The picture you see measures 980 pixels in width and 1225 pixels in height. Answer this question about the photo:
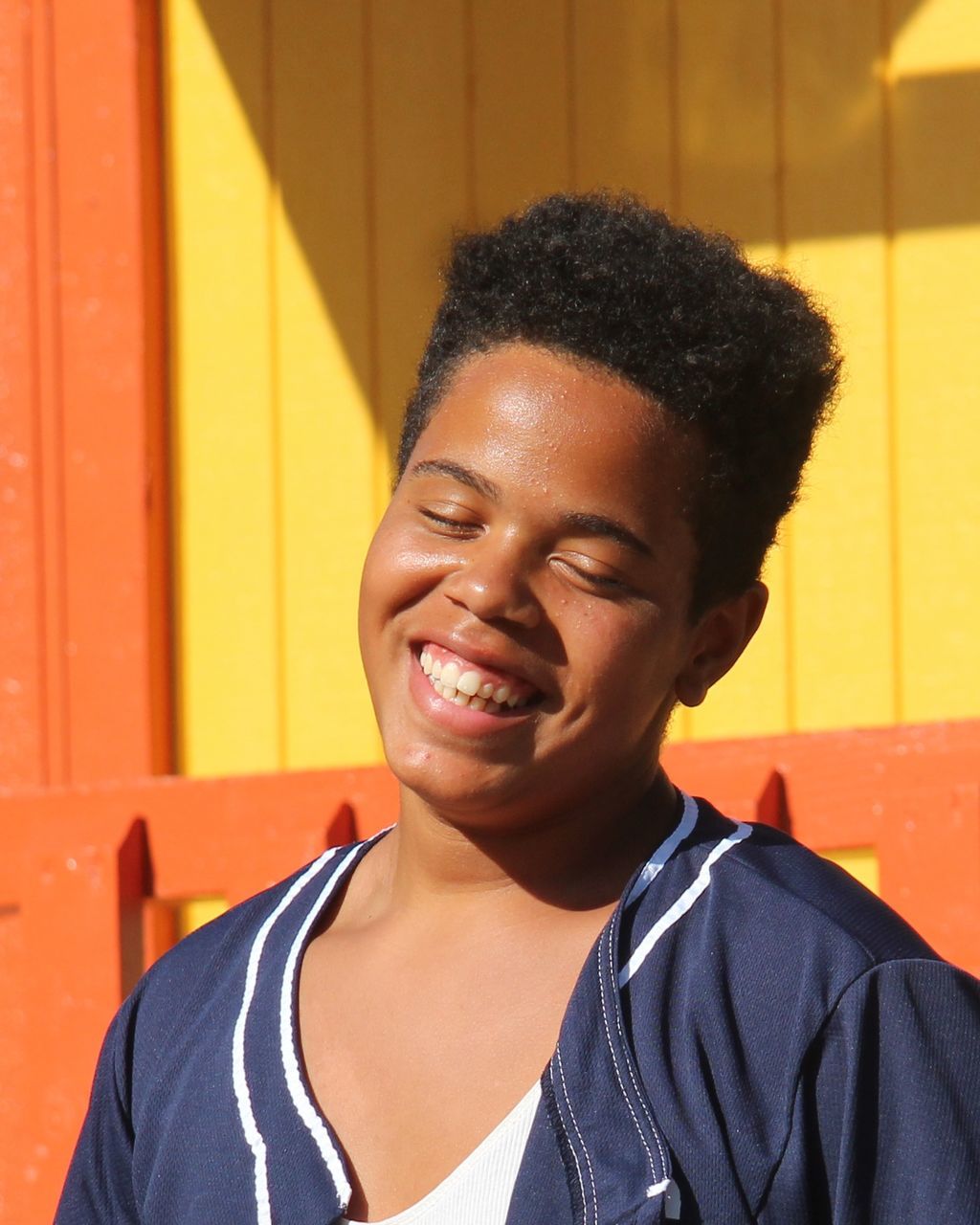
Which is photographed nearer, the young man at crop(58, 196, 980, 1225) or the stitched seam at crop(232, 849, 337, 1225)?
the young man at crop(58, 196, 980, 1225)

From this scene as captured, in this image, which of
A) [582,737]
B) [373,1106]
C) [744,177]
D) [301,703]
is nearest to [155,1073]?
[373,1106]

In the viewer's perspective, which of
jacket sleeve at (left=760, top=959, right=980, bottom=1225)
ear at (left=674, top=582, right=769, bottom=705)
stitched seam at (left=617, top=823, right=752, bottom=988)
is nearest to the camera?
jacket sleeve at (left=760, top=959, right=980, bottom=1225)

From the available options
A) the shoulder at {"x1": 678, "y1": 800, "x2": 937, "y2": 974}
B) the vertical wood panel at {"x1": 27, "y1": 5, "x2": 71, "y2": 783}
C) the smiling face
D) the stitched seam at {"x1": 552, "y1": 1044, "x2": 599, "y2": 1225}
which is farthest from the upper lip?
the vertical wood panel at {"x1": 27, "y1": 5, "x2": 71, "y2": 783}

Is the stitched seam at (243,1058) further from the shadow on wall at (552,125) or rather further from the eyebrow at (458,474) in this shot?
the shadow on wall at (552,125)

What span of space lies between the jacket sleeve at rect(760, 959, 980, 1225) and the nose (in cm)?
43

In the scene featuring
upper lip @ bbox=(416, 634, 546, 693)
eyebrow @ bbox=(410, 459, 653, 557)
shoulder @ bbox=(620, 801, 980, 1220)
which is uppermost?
eyebrow @ bbox=(410, 459, 653, 557)

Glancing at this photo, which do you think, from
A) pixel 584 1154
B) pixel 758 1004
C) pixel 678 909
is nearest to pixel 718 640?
pixel 678 909

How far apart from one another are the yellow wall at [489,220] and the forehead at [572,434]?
190 centimetres

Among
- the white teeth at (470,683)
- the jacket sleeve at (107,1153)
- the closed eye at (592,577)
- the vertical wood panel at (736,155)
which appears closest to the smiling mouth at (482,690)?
the white teeth at (470,683)

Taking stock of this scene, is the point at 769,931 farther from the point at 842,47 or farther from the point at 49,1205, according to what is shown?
the point at 842,47

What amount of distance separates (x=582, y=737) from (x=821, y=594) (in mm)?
1986

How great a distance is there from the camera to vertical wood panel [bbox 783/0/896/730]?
140 inches

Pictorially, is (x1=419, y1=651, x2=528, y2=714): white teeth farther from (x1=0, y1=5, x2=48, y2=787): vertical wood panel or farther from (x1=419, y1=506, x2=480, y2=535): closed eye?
(x1=0, y1=5, x2=48, y2=787): vertical wood panel

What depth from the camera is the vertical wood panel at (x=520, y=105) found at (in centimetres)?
373
